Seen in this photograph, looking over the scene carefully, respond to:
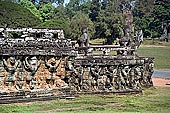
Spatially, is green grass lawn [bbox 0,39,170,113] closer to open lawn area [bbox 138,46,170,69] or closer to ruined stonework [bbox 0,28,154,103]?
ruined stonework [bbox 0,28,154,103]

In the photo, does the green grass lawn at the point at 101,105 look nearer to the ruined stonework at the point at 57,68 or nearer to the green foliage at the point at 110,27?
the ruined stonework at the point at 57,68

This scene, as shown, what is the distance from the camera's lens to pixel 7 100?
1661 centimetres

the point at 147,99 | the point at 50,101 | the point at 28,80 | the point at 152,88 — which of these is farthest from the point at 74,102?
the point at 152,88

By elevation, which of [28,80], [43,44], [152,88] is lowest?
[152,88]

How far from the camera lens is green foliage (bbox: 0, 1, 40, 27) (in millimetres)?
52388

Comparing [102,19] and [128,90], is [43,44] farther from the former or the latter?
[102,19]

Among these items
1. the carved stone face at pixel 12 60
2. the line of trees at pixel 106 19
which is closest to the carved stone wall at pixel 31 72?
the carved stone face at pixel 12 60

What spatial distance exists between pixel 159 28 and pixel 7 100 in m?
81.6

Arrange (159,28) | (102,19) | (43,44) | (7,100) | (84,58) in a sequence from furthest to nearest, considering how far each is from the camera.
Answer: (159,28) → (102,19) → (84,58) → (43,44) → (7,100)

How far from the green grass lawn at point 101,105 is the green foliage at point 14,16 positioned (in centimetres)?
3463

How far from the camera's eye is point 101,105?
16750 millimetres

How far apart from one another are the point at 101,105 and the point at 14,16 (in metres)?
38.5

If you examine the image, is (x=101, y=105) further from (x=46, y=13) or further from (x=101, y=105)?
(x=46, y=13)

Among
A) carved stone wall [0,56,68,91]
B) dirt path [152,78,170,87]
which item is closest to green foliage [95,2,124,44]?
dirt path [152,78,170,87]
